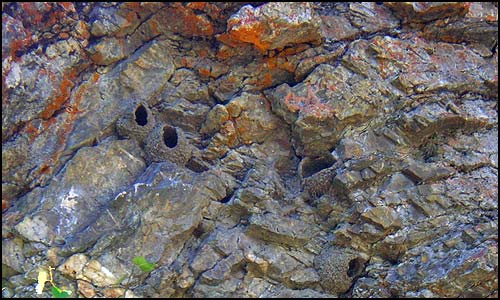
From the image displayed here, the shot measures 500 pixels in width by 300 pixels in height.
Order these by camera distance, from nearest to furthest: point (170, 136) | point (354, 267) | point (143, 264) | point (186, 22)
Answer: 1. point (143, 264)
2. point (354, 267)
3. point (170, 136)
4. point (186, 22)

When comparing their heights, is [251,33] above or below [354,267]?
above

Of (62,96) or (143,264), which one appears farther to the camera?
(62,96)

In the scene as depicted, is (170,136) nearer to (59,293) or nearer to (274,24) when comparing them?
(274,24)

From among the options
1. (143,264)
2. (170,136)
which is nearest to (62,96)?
(170,136)

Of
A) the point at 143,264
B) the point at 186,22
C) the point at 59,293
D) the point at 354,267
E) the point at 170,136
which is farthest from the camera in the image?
the point at 186,22

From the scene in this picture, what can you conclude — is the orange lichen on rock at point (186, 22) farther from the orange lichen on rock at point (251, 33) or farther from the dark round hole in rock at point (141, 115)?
the dark round hole in rock at point (141, 115)

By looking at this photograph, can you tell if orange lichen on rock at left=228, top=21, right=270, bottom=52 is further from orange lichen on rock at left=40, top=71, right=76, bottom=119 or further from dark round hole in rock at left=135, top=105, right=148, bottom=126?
orange lichen on rock at left=40, top=71, right=76, bottom=119

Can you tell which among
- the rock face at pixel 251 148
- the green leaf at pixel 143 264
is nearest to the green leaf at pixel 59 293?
the rock face at pixel 251 148
